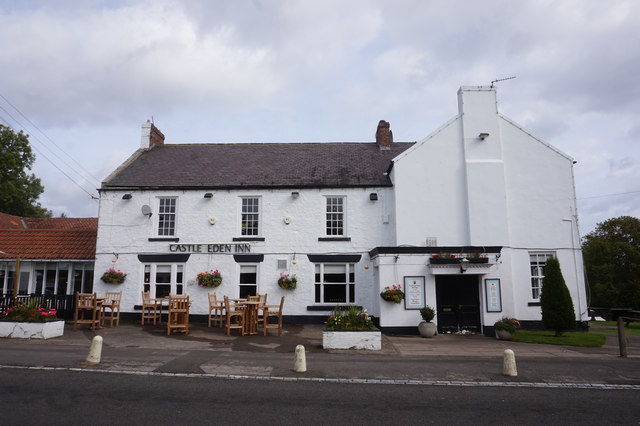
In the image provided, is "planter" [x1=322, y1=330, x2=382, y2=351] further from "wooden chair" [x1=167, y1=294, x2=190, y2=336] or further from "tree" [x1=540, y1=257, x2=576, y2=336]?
"tree" [x1=540, y1=257, x2=576, y2=336]

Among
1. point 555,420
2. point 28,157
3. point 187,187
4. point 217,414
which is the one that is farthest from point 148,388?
point 28,157

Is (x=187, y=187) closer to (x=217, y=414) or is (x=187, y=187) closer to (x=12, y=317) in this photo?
(x=12, y=317)

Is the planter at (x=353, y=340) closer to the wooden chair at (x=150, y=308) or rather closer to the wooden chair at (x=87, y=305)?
the wooden chair at (x=150, y=308)

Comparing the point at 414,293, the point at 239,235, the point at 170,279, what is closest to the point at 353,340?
the point at 414,293

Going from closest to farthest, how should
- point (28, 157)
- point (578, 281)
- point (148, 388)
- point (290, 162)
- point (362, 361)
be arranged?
point (148, 388) → point (362, 361) → point (578, 281) → point (290, 162) → point (28, 157)

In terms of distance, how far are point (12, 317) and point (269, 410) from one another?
455 inches

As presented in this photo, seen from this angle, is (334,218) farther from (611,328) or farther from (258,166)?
(611,328)

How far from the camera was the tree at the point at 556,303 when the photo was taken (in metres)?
15.4

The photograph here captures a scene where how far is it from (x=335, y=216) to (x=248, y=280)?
4.93 metres

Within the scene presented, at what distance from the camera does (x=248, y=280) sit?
19.3m

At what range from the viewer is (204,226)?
1970 cm

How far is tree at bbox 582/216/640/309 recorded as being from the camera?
3828 centimetres

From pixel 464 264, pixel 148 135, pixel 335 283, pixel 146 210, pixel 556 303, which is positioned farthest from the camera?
pixel 148 135

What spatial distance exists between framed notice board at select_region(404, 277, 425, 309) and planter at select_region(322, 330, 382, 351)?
4134 mm
